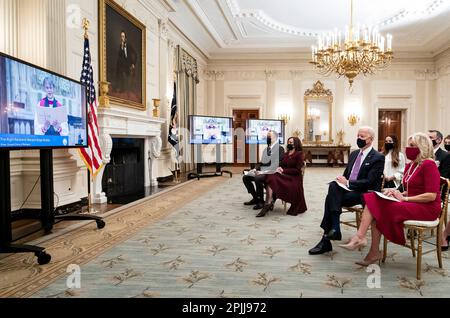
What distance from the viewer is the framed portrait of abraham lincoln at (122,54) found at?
20.7 feet

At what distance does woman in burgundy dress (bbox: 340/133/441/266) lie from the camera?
287 centimetres

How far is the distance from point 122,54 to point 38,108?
3745mm

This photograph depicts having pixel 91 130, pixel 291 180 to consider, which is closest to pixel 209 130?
pixel 291 180

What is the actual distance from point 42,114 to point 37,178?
159cm

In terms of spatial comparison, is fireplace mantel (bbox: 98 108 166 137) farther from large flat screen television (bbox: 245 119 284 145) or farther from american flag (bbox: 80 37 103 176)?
large flat screen television (bbox: 245 119 284 145)

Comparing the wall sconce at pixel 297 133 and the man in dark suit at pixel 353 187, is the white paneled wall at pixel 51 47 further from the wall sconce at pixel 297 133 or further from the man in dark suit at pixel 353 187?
the wall sconce at pixel 297 133

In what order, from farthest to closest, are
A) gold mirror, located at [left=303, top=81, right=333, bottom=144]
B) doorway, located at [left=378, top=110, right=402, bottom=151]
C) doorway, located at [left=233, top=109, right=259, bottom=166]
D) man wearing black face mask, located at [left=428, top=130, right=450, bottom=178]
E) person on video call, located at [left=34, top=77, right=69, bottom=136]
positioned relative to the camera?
doorway, located at [left=233, top=109, right=259, bottom=166], doorway, located at [left=378, top=110, right=402, bottom=151], gold mirror, located at [left=303, top=81, right=333, bottom=144], man wearing black face mask, located at [left=428, top=130, right=450, bottom=178], person on video call, located at [left=34, top=77, right=69, bottom=136]

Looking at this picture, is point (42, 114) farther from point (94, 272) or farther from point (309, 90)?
point (309, 90)

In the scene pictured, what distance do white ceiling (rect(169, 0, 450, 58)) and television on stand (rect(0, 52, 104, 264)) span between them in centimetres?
565

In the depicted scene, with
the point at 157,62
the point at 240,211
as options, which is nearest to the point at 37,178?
the point at 240,211

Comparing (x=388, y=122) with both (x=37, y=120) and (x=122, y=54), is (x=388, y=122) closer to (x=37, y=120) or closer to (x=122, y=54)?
(x=122, y=54)

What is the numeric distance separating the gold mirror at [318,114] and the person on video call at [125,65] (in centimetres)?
874

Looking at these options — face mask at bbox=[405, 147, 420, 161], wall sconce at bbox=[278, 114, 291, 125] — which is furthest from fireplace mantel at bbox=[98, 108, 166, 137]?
wall sconce at bbox=[278, 114, 291, 125]

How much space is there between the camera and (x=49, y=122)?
3.74 m
